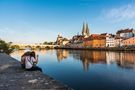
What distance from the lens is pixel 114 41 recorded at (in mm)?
133000

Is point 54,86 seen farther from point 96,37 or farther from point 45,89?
point 96,37

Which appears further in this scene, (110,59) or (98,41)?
(98,41)

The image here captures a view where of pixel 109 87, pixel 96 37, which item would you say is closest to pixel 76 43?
pixel 96 37

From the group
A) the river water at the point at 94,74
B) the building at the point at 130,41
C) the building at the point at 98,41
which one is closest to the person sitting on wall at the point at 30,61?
the river water at the point at 94,74

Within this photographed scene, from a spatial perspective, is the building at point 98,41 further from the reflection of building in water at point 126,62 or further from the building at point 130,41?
the reflection of building in water at point 126,62

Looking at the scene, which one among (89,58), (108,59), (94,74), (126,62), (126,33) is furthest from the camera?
(126,33)

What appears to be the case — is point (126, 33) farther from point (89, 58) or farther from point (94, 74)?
point (94, 74)

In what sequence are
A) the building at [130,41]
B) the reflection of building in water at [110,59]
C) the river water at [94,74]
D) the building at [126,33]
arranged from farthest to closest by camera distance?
the building at [126,33] → the building at [130,41] → the reflection of building in water at [110,59] → the river water at [94,74]

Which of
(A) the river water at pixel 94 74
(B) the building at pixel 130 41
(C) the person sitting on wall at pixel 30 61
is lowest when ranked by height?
(A) the river water at pixel 94 74

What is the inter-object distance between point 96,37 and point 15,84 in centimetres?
13211

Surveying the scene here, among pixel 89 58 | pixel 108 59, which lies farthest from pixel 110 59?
pixel 89 58

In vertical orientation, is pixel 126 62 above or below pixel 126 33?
below

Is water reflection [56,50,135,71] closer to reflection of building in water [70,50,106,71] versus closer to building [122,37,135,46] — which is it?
reflection of building in water [70,50,106,71]

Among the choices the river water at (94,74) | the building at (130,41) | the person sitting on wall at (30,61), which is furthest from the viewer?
the building at (130,41)
